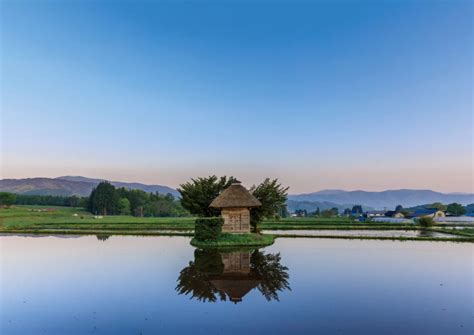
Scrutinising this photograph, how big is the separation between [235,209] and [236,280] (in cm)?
1358

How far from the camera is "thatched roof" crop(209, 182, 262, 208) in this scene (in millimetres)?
25953

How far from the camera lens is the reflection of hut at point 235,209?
2598 cm

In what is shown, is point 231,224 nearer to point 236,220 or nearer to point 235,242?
point 236,220

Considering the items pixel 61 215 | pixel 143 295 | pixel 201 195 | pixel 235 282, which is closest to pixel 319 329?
pixel 235 282

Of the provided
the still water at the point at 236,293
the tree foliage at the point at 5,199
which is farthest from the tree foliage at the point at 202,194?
the tree foliage at the point at 5,199

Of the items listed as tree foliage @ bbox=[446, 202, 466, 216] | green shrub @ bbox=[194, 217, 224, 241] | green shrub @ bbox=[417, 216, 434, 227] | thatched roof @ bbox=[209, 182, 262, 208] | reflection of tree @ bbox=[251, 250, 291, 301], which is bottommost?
tree foliage @ bbox=[446, 202, 466, 216]

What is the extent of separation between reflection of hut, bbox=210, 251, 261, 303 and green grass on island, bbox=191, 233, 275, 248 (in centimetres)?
560

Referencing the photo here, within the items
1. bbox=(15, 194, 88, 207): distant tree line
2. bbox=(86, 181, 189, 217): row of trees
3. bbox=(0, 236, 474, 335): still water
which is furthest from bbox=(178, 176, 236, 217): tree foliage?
bbox=(15, 194, 88, 207): distant tree line

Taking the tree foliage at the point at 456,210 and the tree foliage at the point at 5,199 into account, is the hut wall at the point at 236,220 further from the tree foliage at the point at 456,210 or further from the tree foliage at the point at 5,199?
the tree foliage at the point at 5,199

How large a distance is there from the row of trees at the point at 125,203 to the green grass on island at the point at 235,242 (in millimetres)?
63835

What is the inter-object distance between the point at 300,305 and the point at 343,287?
2.86m

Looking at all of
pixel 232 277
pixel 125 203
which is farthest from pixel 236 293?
pixel 125 203

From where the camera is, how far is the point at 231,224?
26094 millimetres

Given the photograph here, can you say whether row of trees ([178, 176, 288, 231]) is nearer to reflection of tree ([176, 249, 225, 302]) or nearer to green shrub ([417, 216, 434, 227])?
reflection of tree ([176, 249, 225, 302])
